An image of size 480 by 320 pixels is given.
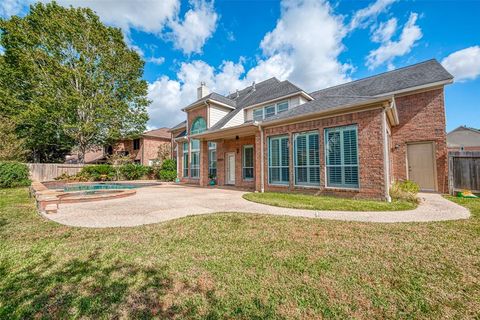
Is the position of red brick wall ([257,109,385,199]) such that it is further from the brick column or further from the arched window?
the arched window

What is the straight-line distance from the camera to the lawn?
6.75 feet

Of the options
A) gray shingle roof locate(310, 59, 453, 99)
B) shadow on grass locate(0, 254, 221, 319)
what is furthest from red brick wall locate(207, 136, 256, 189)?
shadow on grass locate(0, 254, 221, 319)

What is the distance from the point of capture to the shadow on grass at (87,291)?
2.00 m

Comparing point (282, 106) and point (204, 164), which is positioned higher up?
point (282, 106)

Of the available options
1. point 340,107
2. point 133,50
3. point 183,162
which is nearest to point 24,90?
point 133,50

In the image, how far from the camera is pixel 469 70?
1326 cm

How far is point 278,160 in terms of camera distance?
10211 mm

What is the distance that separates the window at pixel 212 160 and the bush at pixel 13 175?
1296 cm

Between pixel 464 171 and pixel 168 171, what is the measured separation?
20726 millimetres

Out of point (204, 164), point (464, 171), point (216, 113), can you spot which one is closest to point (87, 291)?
point (204, 164)

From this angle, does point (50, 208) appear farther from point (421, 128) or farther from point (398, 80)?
point (398, 80)

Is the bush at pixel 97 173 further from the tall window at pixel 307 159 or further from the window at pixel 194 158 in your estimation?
the tall window at pixel 307 159

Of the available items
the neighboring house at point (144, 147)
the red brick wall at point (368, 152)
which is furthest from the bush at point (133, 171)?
the red brick wall at point (368, 152)

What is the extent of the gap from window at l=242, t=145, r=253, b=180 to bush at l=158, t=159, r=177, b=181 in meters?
9.57
